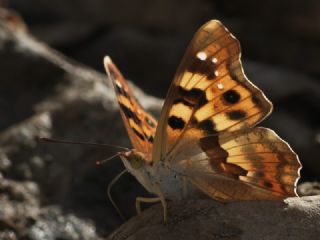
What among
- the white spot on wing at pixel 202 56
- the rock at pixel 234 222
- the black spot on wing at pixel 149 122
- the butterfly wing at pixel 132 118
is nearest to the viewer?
the rock at pixel 234 222

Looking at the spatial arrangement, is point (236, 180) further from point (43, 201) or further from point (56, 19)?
point (56, 19)

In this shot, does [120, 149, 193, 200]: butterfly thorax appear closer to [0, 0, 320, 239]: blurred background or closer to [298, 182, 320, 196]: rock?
[298, 182, 320, 196]: rock

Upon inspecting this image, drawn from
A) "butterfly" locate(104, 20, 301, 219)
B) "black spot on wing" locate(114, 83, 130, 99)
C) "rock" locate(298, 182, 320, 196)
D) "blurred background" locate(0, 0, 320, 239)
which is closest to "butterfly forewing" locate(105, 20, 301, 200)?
"butterfly" locate(104, 20, 301, 219)

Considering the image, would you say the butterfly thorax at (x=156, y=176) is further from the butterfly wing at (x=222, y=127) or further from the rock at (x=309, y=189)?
the rock at (x=309, y=189)

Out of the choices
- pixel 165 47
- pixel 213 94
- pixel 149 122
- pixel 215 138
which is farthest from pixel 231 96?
pixel 165 47

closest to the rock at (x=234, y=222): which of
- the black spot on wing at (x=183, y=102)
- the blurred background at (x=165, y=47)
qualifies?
the black spot on wing at (x=183, y=102)

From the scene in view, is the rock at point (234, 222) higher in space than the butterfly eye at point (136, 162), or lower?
lower

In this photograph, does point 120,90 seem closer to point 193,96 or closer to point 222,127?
point 193,96

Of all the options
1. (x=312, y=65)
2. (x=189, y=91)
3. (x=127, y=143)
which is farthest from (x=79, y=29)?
(x=189, y=91)
